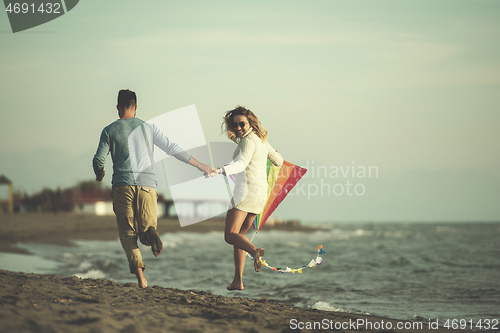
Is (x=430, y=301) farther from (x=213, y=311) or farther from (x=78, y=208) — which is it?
(x=78, y=208)

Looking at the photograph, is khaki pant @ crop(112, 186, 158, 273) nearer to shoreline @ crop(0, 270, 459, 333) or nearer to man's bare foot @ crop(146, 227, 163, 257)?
man's bare foot @ crop(146, 227, 163, 257)

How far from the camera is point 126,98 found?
6.34 meters

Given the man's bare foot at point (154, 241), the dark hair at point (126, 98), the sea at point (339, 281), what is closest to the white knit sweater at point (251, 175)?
the man's bare foot at point (154, 241)

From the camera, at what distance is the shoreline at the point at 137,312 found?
4945mm

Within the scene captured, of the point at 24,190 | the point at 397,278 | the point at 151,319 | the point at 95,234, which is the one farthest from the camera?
the point at 24,190

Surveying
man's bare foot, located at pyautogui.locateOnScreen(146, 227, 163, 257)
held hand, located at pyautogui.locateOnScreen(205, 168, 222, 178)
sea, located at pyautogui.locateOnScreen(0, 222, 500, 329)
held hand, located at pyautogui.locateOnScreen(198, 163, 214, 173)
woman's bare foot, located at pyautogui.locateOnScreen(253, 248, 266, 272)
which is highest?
held hand, located at pyautogui.locateOnScreen(198, 163, 214, 173)

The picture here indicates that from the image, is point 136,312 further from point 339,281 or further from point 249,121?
point 339,281

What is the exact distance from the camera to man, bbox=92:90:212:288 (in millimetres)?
6234

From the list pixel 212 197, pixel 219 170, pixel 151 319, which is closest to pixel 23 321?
pixel 151 319

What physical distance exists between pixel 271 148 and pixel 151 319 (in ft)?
7.91

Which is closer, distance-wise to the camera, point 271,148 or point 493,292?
point 271,148

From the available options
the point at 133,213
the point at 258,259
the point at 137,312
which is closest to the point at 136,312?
the point at 137,312

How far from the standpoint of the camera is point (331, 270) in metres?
16.8

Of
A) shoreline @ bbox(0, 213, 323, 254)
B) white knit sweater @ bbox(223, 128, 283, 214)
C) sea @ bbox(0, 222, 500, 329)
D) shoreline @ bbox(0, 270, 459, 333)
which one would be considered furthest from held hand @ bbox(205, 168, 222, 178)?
shoreline @ bbox(0, 213, 323, 254)
